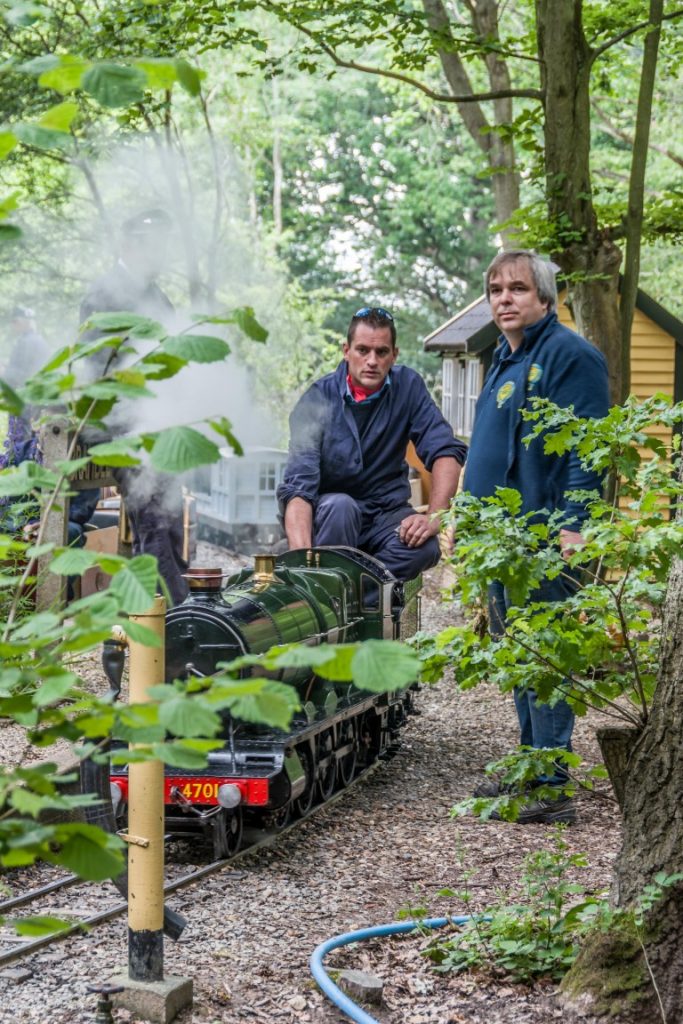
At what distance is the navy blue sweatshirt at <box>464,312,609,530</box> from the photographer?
5.77 meters

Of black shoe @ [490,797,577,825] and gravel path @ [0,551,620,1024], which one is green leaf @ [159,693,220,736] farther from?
black shoe @ [490,797,577,825]

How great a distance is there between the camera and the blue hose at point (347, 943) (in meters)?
3.62

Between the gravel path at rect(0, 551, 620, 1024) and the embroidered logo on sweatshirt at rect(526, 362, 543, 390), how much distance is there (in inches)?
73.3

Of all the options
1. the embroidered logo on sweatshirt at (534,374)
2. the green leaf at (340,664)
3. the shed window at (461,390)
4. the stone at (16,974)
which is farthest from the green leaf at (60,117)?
the shed window at (461,390)

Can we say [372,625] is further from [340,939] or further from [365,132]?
[365,132]

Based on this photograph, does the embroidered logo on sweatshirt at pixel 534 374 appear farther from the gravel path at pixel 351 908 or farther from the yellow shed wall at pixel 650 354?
the yellow shed wall at pixel 650 354

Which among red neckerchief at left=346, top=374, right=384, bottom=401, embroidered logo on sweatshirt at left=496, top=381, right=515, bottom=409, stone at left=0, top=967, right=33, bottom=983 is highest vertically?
red neckerchief at left=346, top=374, right=384, bottom=401

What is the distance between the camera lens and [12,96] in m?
15.4

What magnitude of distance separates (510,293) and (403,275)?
3199cm

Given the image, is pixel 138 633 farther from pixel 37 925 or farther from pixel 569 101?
pixel 569 101

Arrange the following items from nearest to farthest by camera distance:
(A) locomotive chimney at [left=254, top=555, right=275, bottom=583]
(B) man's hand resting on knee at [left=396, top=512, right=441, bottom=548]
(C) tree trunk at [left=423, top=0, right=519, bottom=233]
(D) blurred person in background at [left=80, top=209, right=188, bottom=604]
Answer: (A) locomotive chimney at [left=254, top=555, right=275, bottom=583] → (B) man's hand resting on knee at [left=396, top=512, right=441, bottom=548] → (D) blurred person in background at [left=80, top=209, right=188, bottom=604] → (C) tree trunk at [left=423, top=0, right=519, bottom=233]

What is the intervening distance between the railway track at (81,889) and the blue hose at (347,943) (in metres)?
0.73

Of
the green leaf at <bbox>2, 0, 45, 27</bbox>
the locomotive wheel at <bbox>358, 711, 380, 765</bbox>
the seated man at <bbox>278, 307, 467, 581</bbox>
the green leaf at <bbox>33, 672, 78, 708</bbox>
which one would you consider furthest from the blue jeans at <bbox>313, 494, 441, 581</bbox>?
the green leaf at <bbox>33, 672, 78, 708</bbox>

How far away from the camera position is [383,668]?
1771mm
